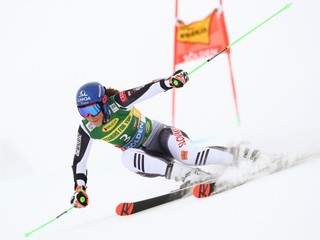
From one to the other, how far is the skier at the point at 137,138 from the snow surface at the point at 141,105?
39cm

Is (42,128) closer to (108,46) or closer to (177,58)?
(108,46)

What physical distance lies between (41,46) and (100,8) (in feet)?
4.90

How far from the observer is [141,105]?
7.49 meters

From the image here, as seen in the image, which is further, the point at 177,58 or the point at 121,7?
the point at 121,7

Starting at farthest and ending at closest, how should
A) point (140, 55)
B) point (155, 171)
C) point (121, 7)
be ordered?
point (121, 7) < point (140, 55) < point (155, 171)

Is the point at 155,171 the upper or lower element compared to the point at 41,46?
lower

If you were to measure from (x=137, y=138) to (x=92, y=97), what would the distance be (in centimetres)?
57

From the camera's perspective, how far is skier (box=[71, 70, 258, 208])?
10.6 feet

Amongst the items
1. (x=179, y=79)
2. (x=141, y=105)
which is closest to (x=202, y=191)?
(x=179, y=79)

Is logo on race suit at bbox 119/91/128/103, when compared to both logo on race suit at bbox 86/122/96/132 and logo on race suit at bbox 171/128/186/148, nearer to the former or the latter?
logo on race suit at bbox 86/122/96/132

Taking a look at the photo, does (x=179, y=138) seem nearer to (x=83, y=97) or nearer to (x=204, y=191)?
(x=204, y=191)

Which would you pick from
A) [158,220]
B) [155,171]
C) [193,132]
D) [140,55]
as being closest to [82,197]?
[155,171]

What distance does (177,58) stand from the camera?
22.4 ft

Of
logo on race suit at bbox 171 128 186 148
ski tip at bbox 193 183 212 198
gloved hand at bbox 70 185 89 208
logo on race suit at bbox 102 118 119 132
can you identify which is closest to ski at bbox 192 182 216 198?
ski tip at bbox 193 183 212 198
